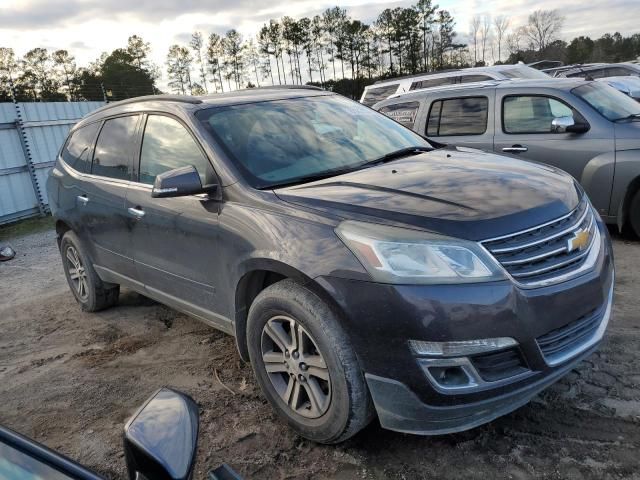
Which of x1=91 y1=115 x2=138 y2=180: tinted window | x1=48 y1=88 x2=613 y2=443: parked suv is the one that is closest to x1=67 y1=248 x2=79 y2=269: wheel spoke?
x1=91 y1=115 x2=138 y2=180: tinted window

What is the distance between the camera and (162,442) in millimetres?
1209

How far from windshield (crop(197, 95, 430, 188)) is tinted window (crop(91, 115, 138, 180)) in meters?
0.91

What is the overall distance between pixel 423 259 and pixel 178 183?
1451mm

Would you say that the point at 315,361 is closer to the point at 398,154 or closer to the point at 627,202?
the point at 398,154

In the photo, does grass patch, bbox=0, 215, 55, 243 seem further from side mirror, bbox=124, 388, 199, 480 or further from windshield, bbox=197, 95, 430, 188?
side mirror, bbox=124, 388, 199, 480

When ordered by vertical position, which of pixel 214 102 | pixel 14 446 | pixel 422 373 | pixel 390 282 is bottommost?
pixel 422 373

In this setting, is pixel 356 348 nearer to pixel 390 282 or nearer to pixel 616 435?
pixel 390 282

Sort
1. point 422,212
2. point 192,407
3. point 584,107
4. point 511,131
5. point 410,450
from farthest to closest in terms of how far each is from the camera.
→ 1. point 511,131
2. point 584,107
3. point 410,450
4. point 422,212
5. point 192,407

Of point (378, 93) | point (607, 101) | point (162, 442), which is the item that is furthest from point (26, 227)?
point (162, 442)

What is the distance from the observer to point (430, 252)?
2252mm

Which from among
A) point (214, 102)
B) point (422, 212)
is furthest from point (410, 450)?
point (214, 102)

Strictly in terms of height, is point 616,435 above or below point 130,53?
Answer: below

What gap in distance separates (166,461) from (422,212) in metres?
1.56

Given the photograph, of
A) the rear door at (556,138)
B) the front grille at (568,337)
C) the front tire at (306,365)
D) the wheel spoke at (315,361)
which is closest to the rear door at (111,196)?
the front tire at (306,365)
